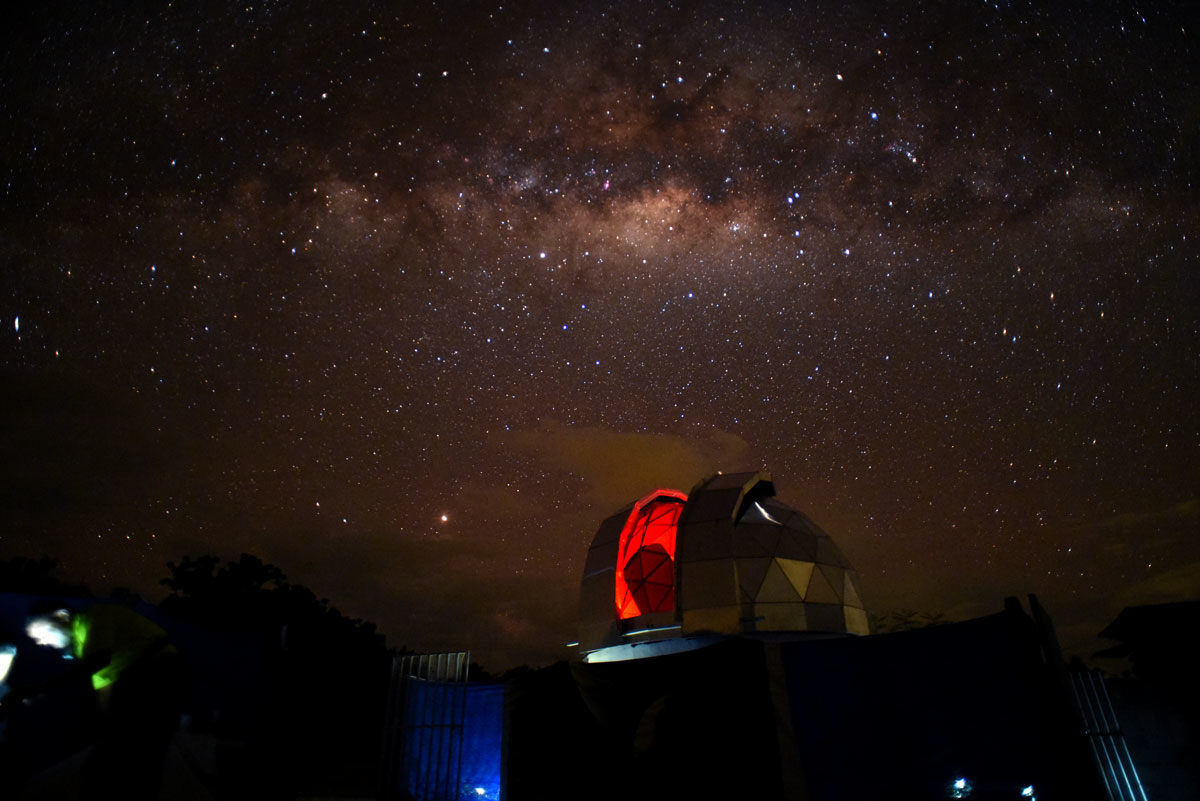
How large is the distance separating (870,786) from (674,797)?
228 centimetres

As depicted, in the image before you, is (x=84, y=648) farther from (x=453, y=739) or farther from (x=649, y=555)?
(x=649, y=555)

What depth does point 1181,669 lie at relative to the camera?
8.91m

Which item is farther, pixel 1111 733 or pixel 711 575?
pixel 711 575

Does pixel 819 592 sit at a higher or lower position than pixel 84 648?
higher

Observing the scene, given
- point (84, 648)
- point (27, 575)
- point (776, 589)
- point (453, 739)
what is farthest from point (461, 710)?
point (27, 575)

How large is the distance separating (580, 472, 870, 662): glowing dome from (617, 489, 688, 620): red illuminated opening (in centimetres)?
3

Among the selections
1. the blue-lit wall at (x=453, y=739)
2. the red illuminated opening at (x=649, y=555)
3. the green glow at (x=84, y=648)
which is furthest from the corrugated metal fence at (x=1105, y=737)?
the green glow at (x=84, y=648)

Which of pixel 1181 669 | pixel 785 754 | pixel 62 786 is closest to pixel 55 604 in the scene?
pixel 62 786

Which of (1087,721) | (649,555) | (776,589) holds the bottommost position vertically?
(1087,721)

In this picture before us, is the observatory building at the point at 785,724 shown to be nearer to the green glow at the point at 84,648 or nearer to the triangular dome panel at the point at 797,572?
the triangular dome panel at the point at 797,572

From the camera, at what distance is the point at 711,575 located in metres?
13.9

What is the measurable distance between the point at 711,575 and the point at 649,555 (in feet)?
10.6

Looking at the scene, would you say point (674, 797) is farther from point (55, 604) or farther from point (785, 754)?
point (55, 604)

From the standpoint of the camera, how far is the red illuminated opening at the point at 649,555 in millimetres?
15914
